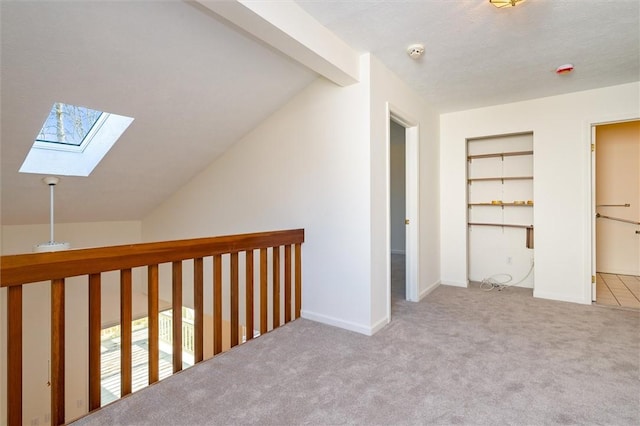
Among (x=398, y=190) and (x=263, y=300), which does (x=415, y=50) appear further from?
(x=398, y=190)

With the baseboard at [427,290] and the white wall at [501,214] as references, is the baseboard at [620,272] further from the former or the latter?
the baseboard at [427,290]

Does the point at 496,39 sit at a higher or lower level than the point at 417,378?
higher

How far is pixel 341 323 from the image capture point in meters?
2.92

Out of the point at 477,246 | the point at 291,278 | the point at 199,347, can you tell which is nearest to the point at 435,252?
the point at 477,246

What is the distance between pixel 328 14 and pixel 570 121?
307cm

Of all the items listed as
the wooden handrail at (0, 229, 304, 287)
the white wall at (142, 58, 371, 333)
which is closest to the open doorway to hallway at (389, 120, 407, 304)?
the white wall at (142, 58, 371, 333)

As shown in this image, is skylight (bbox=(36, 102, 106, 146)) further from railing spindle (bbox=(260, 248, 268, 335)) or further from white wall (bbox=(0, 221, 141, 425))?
railing spindle (bbox=(260, 248, 268, 335))

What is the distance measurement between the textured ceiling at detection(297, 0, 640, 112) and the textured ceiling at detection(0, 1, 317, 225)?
80 centimetres

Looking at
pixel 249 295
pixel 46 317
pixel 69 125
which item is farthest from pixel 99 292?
pixel 46 317

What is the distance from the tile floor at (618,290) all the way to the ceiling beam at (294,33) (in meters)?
3.67

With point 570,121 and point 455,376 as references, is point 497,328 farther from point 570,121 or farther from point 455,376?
point 570,121

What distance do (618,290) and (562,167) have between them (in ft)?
5.76

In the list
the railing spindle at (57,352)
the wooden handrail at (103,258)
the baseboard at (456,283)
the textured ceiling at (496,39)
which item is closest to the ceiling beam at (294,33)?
the textured ceiling at (496,39)

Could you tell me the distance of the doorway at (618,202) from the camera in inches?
185
